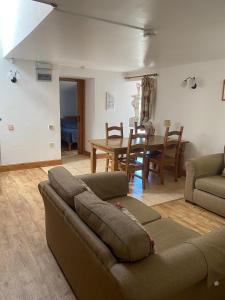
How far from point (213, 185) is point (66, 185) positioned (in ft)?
6.85

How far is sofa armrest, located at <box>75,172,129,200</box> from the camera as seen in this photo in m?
2.41

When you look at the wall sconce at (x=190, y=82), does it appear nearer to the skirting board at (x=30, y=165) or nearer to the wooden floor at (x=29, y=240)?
the wooden floor at (x=29, y=240)

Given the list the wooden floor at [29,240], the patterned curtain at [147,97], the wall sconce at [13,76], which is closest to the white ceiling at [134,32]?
the wall sconce at [13,76]

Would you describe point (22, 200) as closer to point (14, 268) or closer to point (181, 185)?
point (14, 268)

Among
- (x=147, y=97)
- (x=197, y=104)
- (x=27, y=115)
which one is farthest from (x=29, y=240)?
(x=147, y=97)

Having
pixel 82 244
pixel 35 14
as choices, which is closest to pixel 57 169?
pixel 82 244

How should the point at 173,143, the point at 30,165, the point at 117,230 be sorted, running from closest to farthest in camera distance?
the point at 117,230 < the point at 173,143 < the point at 30,165

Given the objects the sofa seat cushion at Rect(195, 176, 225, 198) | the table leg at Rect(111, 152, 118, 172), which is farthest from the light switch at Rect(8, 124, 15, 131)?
the sofa seat cushion at Rect(195, 176, 225, 198)

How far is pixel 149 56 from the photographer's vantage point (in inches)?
158

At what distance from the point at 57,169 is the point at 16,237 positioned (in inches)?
39.1

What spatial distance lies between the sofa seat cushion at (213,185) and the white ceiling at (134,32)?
5.75ft

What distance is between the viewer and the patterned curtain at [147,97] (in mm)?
5387

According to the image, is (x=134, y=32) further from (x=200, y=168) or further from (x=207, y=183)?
(x=207, y=183)

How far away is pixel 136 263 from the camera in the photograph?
1152 mm
